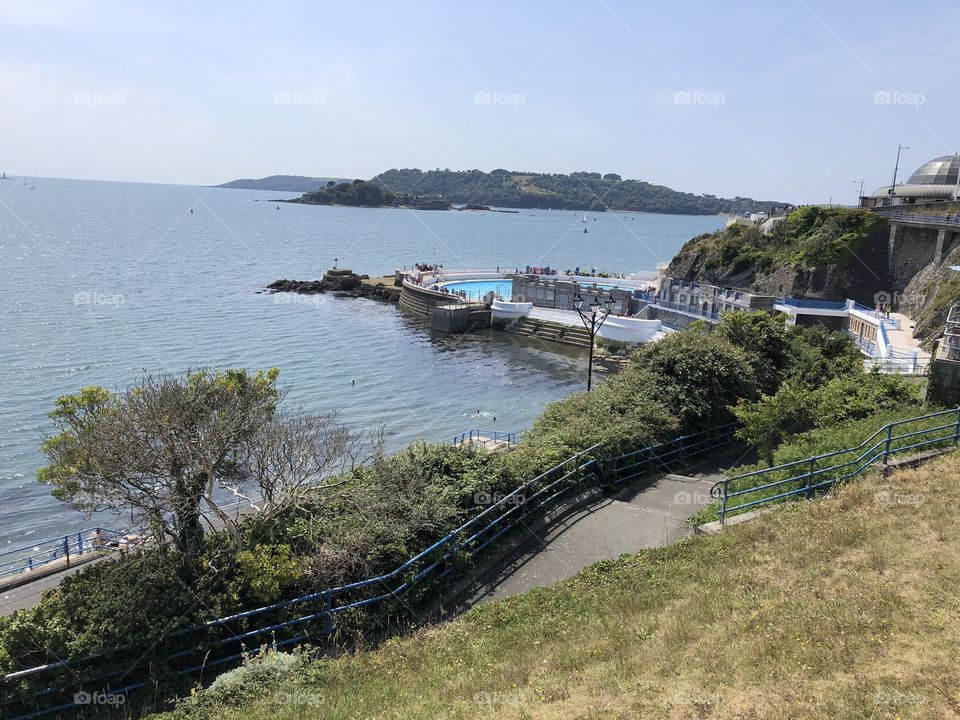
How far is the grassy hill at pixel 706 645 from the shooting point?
6289 millimetres

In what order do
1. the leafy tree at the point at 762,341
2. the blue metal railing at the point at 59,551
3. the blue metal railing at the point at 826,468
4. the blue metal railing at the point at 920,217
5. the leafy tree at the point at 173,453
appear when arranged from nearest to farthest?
the leafy tree at the point at 173,453 < the blue metal railing at the point at 826,468 < the blue metal railing at the point at 59,551 < the leafy tree at the point at 762,341 < the blue metal railing at the point at 920,217

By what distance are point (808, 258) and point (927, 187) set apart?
17.5 m

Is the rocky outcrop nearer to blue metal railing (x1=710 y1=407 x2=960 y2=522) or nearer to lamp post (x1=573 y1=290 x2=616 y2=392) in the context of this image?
lamp post (x1=573 y1=290 x2=616 y2=392)

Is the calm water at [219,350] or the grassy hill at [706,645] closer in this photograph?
the grassy hill at [706,645]

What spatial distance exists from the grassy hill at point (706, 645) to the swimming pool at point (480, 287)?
49195 millimetres

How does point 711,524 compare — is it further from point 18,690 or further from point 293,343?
point 293,343

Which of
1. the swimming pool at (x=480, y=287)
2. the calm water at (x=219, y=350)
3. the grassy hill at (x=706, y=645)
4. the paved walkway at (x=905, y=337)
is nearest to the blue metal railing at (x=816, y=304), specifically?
the paved walkway at (x=905, y=337)

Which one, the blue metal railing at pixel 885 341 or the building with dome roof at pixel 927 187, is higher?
the building with dome roof at pixel 927 187

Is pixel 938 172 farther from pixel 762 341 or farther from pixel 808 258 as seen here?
pixel 762 341

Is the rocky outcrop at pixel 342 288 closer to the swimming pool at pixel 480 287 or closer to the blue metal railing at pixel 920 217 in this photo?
the swimming pool at pixel 480 287

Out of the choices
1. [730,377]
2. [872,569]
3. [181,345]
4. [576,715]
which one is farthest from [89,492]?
[181,345]

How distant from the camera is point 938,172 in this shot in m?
55.3

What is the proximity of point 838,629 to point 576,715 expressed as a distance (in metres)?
3.15

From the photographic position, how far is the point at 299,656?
333 inches
